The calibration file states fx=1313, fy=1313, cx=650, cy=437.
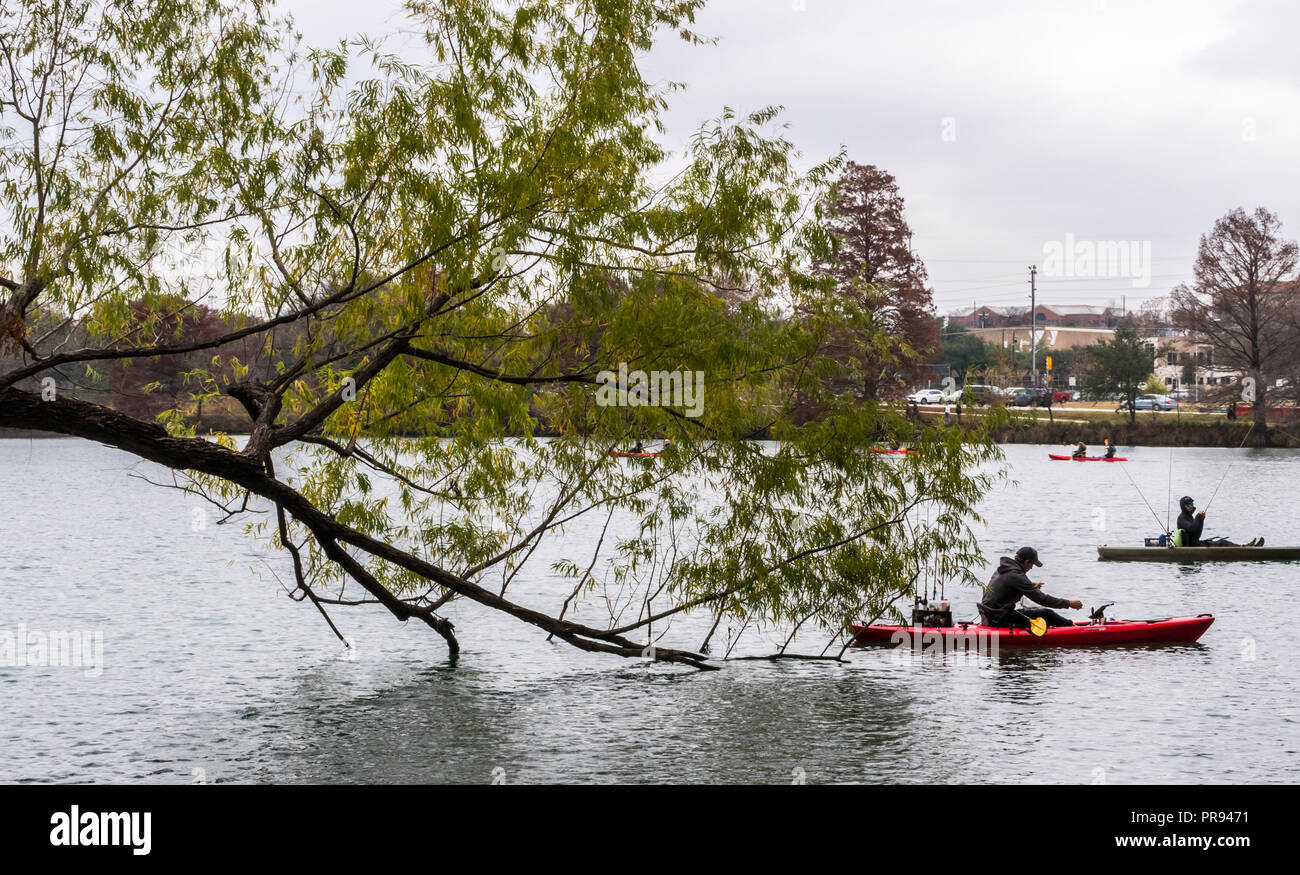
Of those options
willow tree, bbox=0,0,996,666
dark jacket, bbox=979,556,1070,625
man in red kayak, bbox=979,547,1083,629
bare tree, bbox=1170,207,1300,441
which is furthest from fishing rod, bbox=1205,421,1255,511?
willow tree, bbox=0,0,996,666

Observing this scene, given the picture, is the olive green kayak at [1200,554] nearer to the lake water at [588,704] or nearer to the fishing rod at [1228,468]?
the lake water at [588,704]

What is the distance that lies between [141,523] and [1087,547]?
34.3m

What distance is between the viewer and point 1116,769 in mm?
15672

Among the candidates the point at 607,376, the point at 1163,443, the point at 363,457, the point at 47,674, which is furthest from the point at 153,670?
the point at 1163,443

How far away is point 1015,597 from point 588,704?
7.53 metres

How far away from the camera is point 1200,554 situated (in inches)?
1302

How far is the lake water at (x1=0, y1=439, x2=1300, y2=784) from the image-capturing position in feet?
50.5

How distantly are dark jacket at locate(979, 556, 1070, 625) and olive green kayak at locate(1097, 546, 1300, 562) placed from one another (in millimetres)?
13356

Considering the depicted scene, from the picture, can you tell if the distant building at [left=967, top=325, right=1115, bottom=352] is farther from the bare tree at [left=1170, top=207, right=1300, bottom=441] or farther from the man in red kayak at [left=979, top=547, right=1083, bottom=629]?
the man in red kayak at [left=979, top=547, right=1083, bottom=629]

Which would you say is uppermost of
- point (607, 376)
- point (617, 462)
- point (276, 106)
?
point (276, 106)

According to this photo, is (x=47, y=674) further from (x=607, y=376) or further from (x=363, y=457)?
(x=607, y=376)

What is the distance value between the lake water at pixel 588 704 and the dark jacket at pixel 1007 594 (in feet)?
2.69

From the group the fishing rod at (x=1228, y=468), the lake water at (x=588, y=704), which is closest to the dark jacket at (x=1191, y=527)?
the lake water at (x=588, y=704)

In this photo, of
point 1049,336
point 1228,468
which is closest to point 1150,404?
point 1228,468
